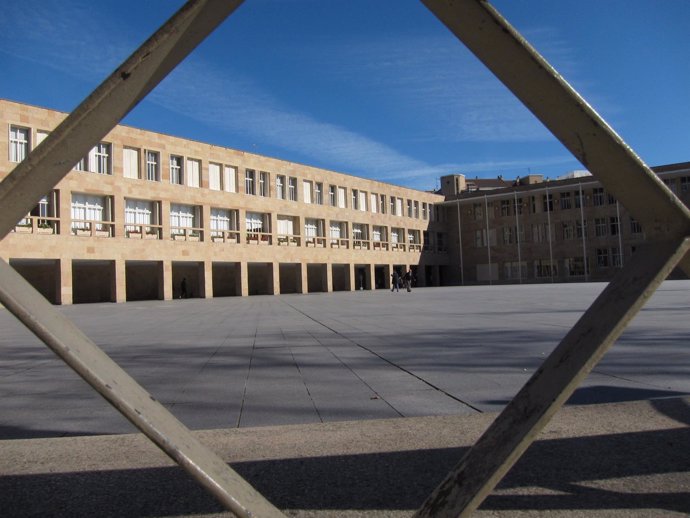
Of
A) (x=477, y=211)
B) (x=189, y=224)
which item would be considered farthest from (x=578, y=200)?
(x=189, y=224)

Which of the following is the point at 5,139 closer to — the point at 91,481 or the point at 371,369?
the point at 371,369

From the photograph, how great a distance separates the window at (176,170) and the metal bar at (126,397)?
39.3 m

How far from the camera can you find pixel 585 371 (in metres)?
1.77

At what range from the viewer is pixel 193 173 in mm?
41000

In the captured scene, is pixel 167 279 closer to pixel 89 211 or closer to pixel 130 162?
pixel 89 211

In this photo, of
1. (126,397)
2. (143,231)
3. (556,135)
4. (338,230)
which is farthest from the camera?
(338,230)

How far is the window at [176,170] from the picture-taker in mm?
39562

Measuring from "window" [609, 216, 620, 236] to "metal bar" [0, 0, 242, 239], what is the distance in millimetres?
60304

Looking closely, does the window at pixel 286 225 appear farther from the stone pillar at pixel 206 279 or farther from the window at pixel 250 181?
the stone pillar at pixel 206 279

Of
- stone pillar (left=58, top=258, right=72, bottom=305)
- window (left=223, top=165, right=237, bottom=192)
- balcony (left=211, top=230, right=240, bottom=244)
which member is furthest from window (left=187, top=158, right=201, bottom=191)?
stone pillar (left=58, top=258, right=72, bottom=305)

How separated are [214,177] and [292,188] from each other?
8363 millimetres

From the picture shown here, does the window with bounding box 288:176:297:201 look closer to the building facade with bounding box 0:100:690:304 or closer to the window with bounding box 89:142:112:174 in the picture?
the building facade with bounding box 0:100:690:304

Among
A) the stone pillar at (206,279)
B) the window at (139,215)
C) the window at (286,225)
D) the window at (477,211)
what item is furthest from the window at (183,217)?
the window at (477,211)

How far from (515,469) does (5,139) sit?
108ft
